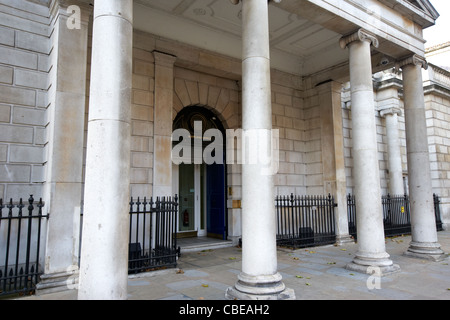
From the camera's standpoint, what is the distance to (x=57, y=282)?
5320 mm

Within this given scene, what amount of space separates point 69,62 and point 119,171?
11.3 feet

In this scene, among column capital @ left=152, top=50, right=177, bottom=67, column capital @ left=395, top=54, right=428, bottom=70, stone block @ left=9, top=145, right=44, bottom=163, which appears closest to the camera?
stone block @ left=9, top=145, right=44, bottom=163

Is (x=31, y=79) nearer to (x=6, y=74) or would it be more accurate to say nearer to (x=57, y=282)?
(x=6, y=74)

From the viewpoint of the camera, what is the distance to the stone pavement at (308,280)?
197 inches

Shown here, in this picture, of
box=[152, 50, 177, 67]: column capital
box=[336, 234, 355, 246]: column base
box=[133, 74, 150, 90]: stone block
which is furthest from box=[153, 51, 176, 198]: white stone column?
box=[336, 234, 355, 246]: column base

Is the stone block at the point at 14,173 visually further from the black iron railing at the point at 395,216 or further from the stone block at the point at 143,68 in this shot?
the black iron railing at the point at 395,216

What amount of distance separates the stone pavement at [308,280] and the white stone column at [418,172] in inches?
18.0

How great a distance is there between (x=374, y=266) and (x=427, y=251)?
2521 millimetres

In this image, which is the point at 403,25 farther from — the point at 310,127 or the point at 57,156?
the point at 57,156

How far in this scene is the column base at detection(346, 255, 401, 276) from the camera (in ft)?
20.7

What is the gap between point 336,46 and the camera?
10352 mm

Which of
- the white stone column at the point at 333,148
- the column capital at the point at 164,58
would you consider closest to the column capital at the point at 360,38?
the white stone column at the point at 333,148

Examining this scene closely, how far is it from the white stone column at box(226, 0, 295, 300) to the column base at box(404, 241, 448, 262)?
5.00m

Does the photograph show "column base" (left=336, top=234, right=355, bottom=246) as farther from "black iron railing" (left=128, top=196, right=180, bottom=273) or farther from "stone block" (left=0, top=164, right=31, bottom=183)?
"stone block" (left=0, top=164, right=31, bottom=183)
